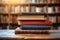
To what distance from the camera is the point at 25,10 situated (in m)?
3.75

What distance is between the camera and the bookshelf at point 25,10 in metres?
3.72

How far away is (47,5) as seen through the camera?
3770 millimetres

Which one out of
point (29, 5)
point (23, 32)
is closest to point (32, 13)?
point (29, 5)

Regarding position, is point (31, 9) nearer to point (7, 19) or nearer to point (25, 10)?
point (25, 10)

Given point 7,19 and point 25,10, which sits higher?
point 25,10

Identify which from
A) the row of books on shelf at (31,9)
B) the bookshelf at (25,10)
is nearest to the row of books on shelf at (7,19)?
the bookshelf at (25,10)

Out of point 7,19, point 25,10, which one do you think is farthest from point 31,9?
point 7,19

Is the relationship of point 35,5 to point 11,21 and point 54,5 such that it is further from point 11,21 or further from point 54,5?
point 11,21

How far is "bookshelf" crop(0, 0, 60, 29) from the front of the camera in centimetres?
372

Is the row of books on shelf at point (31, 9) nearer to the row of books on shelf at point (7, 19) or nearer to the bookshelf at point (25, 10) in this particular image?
the bookshelf at point (25, 10)

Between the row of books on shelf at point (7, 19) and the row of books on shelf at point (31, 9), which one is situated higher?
the row of books on shelf at point (31, 9)

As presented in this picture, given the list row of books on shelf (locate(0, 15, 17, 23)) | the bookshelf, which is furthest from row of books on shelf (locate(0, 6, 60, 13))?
row of books on shelf (locate(0, 15, 17, 23))

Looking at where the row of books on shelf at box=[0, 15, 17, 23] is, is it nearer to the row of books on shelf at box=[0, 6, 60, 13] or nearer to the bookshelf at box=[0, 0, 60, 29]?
the bookshelf at box=[0, 0, 60, 29]

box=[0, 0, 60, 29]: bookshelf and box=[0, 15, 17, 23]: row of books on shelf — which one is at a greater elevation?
box=[0, 0, 60, 29]: bookshelf
